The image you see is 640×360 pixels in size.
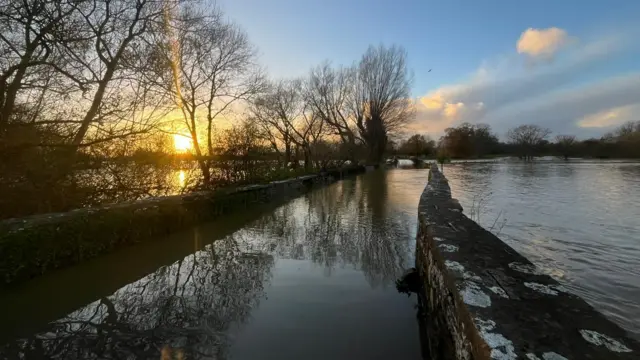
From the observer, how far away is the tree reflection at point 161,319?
2.96 m

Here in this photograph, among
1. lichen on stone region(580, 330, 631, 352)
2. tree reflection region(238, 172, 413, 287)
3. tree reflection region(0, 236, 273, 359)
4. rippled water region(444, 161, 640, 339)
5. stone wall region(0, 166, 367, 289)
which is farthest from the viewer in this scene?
tree reflection region(238, 172, 413, 287)

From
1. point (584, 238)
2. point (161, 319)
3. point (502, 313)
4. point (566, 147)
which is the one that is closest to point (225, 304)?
point (161, 319)

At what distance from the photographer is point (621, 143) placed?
50.5 metres

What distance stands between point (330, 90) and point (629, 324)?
36137mm

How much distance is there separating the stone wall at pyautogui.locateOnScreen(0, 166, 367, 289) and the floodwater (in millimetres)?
245

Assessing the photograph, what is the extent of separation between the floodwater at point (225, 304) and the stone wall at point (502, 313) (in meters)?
0.63

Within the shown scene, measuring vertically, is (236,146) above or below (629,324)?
above

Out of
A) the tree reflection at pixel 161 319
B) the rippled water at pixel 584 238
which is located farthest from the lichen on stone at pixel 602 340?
the tree reflection at pixel 161 319

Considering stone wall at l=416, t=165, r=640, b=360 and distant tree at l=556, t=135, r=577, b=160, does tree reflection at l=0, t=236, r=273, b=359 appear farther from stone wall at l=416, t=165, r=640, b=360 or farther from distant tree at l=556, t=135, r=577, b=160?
distant tree at l=556, t=135, r=577, b=160

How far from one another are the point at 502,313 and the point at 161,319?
3109 mm

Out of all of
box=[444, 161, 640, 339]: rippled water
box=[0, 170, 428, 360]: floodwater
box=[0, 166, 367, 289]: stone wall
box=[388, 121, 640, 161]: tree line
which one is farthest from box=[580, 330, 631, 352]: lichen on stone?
box=[388, 121, 640, 161]: tree line

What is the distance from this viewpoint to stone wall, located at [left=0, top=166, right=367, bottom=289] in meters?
4.64

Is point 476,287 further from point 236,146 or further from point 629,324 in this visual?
point 236,146

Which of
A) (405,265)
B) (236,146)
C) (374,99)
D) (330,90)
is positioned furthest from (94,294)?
(374,99)
